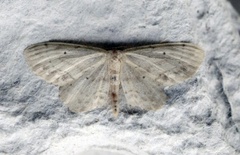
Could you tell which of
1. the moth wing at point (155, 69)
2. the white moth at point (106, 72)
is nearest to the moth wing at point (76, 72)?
the white moth at point (106, 72)

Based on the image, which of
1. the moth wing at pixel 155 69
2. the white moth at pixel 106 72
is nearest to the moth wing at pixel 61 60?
the white moth at pixel 106 72

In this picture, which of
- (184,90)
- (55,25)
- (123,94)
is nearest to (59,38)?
(55,25)

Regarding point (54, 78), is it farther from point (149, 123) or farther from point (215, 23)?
point (215, 23)

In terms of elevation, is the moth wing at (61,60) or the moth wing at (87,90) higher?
the moth wing at (61,60)

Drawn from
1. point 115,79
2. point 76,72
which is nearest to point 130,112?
point 115,79

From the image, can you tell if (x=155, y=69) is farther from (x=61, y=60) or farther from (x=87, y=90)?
(x=61, y=60)

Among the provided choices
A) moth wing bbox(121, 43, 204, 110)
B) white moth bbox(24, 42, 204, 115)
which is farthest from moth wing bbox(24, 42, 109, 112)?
moth wing bbox(121, 43, 204, 110)

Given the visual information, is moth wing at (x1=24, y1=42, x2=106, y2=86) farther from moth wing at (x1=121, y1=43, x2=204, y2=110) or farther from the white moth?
moth wing at (x1=121, y1=43, x2=204, y2=110)

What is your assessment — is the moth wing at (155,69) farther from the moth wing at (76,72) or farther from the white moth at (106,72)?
the moth wing at (76,72)
